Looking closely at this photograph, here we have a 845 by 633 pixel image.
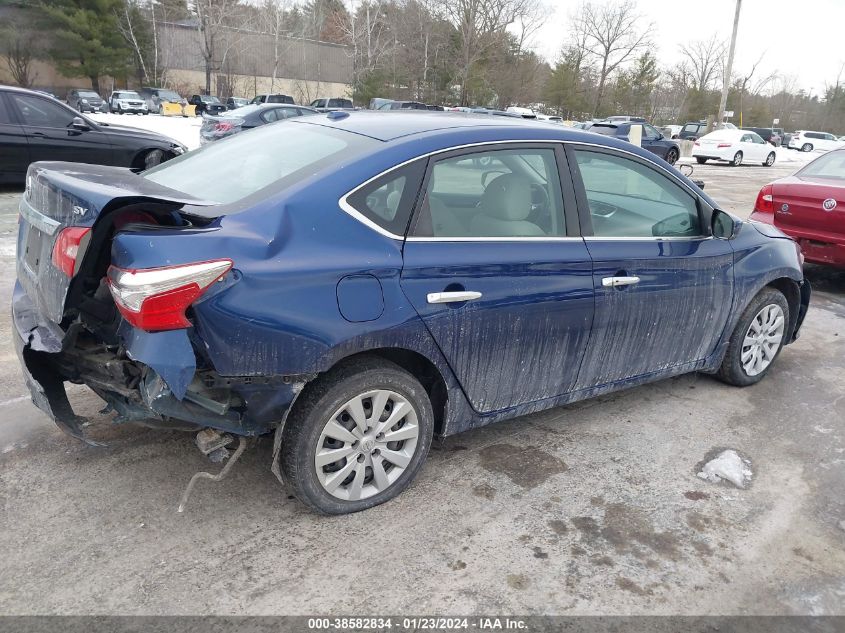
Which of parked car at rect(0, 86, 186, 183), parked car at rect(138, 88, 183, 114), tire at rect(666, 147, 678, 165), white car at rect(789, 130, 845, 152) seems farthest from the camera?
white car at rect(789, 130, 845, 152)

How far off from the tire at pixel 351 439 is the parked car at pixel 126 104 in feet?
139

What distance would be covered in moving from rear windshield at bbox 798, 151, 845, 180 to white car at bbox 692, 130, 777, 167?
72.0ft

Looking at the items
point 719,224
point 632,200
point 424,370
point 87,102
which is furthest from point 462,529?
point 87,102

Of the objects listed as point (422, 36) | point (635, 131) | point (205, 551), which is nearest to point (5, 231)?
point (205, 551)

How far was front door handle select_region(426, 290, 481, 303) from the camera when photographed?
111 inches

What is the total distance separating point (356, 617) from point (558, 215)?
205 centimetres

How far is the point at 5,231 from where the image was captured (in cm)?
772

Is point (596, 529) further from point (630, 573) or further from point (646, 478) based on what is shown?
point (646, 478)

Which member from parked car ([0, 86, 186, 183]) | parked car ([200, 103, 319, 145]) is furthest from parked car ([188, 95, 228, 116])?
parked car ([0, 86, 186, 183])

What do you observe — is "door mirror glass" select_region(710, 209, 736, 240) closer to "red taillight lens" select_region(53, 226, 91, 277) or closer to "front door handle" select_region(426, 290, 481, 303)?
"front door handle" select_region(426, 290, 481, 303)

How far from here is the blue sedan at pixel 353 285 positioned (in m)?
2.46

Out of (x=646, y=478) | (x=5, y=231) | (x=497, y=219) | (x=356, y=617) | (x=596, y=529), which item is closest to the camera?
(x=356, y=617)

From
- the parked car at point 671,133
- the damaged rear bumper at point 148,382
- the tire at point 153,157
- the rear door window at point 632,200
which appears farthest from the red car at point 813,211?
the parked car at point 671,133

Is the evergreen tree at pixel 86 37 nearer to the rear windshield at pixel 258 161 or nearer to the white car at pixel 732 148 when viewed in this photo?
the white car at pixel 732 148
